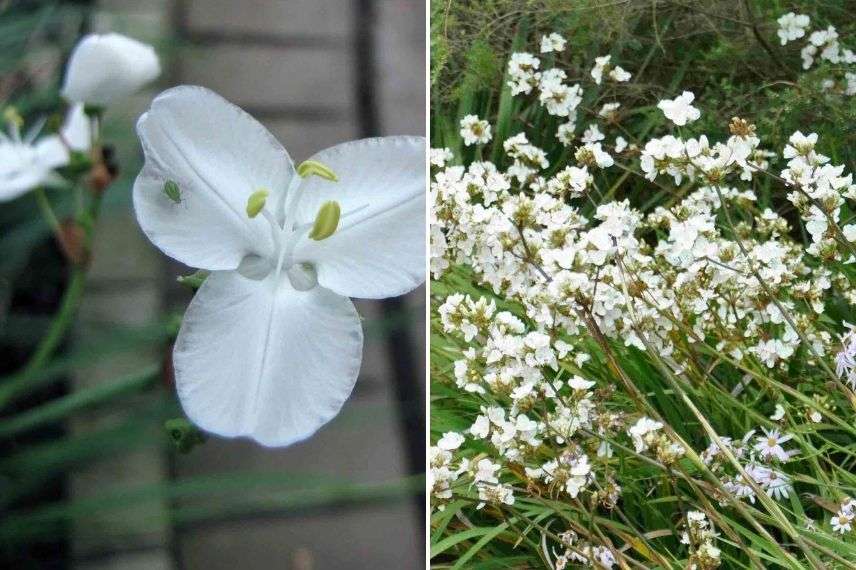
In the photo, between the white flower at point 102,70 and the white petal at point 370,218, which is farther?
the white petal at point 370,218

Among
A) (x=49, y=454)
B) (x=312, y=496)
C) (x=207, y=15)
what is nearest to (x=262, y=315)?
(x=49, y=454)

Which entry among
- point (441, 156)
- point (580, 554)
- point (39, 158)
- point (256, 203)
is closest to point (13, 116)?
point (39, 158)

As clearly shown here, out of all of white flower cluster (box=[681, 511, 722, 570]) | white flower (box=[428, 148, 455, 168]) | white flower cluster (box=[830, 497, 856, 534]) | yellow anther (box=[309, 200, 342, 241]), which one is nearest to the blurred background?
white flower (box=[428, 148, 455, 168])

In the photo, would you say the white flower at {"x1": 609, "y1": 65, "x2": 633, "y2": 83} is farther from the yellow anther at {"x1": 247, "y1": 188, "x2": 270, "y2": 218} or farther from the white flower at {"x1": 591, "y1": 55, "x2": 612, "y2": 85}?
the yellow anther at {"x1": 247, "y1": 188, "x2": 270, "y2": 218}

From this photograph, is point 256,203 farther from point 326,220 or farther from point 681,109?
point 681,109

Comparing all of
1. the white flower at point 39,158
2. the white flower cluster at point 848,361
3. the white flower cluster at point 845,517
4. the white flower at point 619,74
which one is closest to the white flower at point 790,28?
the white flower at point 619,74

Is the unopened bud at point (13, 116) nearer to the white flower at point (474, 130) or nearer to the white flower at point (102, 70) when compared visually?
the white flower at point (102, 70)
